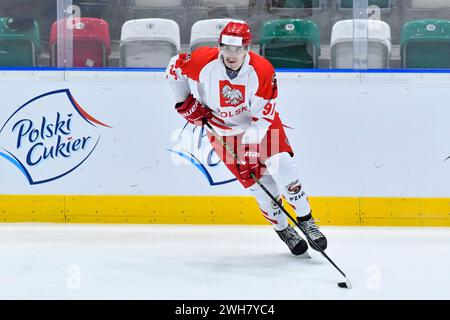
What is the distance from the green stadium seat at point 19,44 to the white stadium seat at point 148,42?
0.57 metres

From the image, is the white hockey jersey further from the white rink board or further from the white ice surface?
the white rink board

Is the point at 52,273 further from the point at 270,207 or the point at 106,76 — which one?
the point at 106,76

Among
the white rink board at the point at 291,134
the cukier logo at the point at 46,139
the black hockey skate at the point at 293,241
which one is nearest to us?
the black hockey skate at the point at 293,241

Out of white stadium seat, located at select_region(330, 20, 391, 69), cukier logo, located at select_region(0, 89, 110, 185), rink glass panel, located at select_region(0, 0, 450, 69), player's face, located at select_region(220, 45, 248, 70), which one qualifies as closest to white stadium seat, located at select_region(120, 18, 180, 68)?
rink glass panel, located at select_region(0, 0, 450, 69)

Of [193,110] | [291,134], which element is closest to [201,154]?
[291,134]

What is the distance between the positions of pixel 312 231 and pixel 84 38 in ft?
7.08

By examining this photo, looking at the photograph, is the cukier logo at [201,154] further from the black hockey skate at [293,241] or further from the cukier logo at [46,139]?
the black hockey skate at [293,241]

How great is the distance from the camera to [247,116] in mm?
4887

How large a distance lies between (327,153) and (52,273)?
2.10 m

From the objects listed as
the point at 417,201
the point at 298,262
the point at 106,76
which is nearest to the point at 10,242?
the point at 106,76

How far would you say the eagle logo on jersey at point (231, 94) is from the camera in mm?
4748

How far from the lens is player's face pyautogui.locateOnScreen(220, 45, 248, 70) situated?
14.9 ft

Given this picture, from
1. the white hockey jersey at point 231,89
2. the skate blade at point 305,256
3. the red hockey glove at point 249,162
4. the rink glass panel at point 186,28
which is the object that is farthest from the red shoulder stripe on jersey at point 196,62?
the rink glass panel at point 186,28
